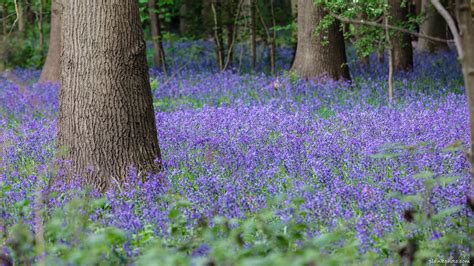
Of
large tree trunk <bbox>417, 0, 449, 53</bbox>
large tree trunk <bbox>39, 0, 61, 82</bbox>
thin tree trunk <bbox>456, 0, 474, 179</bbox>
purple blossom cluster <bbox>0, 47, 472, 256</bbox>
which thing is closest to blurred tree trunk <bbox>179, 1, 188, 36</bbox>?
large tree trunk <bbox>39, 0, 61, 82</bbox>

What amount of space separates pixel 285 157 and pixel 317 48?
21.1 ft

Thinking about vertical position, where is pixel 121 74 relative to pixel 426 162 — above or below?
above

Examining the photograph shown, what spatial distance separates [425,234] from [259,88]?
27.6 ft

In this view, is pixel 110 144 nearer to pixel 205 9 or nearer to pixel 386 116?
pixel 386 116

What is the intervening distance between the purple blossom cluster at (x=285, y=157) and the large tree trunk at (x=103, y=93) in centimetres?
25

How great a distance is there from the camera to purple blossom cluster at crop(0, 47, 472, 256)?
5008 mm

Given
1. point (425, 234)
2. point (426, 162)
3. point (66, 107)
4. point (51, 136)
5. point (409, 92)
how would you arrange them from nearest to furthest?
point (425, 234)
point (426, 162)
point (66, 107)
point (51, 136)
point (409, 92)

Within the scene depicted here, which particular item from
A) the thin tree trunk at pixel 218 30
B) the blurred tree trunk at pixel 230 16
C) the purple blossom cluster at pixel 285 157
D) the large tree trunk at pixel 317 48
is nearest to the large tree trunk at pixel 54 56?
the purple blossom cluster at pixel 285 157

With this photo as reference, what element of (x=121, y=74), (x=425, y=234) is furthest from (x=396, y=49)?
(x=425, y=234)

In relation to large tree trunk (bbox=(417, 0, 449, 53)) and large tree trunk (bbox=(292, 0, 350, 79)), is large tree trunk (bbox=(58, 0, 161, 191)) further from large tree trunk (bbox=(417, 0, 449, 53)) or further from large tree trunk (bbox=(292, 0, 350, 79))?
large tree trunk (bbox=(417, 0, 449, 53))

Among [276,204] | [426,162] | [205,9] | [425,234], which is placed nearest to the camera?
[425,234]

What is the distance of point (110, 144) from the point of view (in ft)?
20.4

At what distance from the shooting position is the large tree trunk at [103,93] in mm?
6199

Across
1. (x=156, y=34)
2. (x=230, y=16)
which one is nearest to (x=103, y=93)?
(x=156, y=34)
